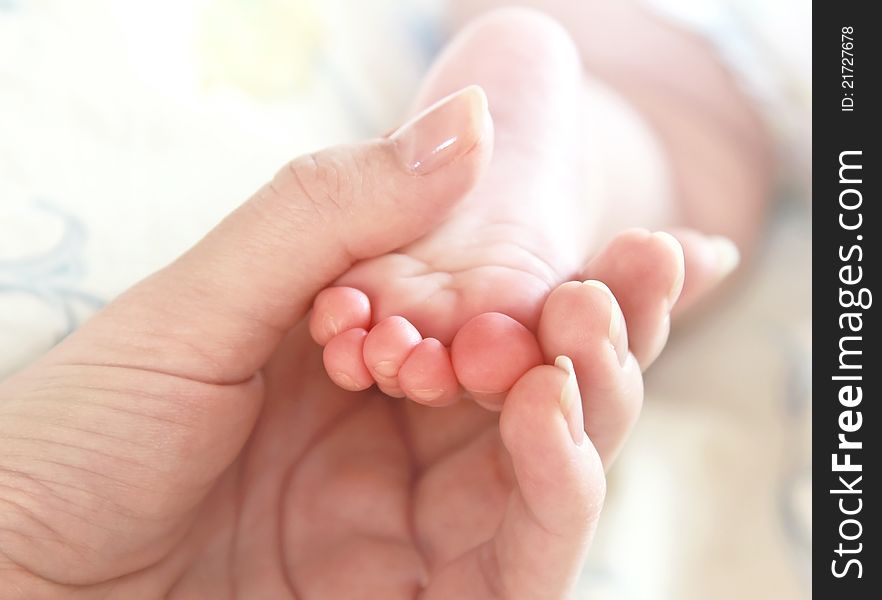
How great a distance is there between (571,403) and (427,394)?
85mm

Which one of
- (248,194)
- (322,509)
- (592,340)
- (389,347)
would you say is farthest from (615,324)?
(248,194)

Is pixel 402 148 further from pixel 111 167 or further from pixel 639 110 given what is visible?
pixel 639 110

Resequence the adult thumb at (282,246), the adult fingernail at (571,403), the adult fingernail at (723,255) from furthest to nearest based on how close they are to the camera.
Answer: the adult fingernail at (723,255) → the adult thumb at (282,246) → the adult fingernail at (571,403)

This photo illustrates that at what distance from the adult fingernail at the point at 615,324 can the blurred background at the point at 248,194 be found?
0.97 ft

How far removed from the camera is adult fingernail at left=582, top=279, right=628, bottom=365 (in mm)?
458

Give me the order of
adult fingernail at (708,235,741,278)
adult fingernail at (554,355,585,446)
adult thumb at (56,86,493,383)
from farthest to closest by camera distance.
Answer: adult fingernail at (708,235,741,278)
adult thumb at (56,86,493,383)
adult fingernail at (554,355,585,446)

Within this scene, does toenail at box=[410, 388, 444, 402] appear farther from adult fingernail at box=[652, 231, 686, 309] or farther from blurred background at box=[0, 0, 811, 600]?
blurred background at box=[0, 0, 811, 600]

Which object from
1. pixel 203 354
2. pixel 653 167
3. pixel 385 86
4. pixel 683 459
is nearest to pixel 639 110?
pixel 653 167

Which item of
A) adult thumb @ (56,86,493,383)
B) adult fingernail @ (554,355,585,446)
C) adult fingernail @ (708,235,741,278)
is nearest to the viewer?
adult fingernail @ (554,355,585,446)

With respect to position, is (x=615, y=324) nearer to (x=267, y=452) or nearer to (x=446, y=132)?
(x=446, y=132)

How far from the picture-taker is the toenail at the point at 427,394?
18.5 inches
